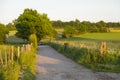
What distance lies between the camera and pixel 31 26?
68.2 meters

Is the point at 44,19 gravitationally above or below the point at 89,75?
above

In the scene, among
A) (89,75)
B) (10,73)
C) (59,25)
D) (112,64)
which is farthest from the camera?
(59,25)

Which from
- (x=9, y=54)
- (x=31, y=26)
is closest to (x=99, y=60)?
(x=9, y=54)

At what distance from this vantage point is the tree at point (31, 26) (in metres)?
68.6

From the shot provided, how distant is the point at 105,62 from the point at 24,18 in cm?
4804

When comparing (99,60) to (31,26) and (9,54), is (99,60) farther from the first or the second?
(31,26)

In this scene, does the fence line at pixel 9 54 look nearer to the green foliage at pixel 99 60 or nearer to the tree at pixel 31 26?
the green foliage at pixel 99 60

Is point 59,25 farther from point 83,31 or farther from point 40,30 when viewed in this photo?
point 40,30

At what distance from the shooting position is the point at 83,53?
26.7m

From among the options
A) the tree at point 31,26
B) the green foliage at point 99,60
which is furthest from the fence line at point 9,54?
the tree at point 31,26

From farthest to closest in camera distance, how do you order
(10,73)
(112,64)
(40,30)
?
(40,30) < (112,64) < (10,73)

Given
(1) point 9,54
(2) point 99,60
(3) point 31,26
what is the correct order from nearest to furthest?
(1) point 9,54, (2) point 99,60, (3) point 31,26

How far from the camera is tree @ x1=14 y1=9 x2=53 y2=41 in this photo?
68.6 metres

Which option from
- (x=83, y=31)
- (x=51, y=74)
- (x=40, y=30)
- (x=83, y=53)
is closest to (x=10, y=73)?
(x=51, y=74)
